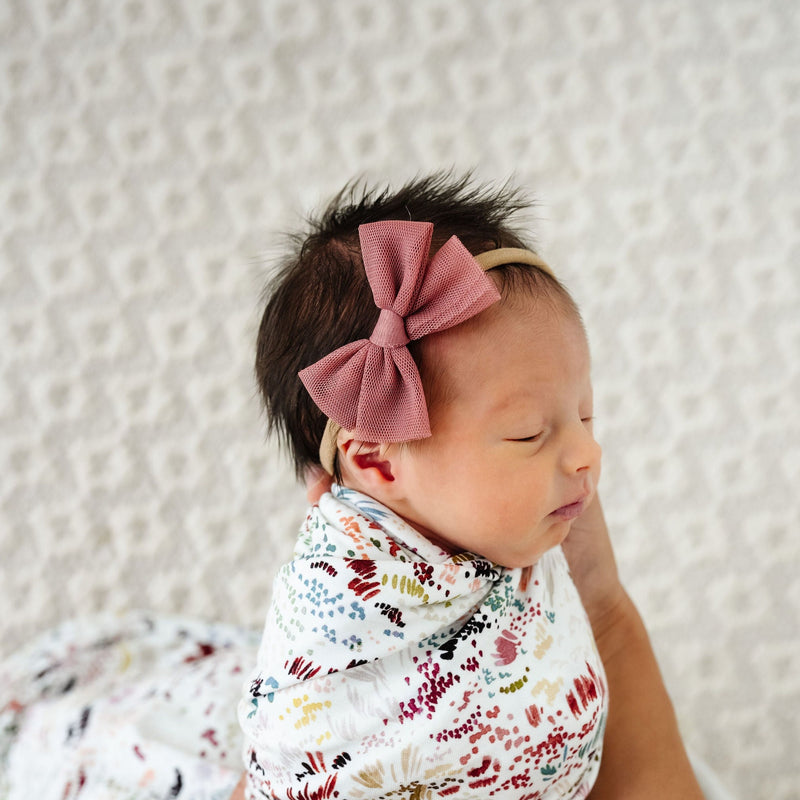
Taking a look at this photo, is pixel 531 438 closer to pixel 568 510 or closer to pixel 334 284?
A: pixel 568 510

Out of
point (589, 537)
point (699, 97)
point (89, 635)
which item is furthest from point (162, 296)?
point (699, 97)

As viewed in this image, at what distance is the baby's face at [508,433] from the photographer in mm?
630

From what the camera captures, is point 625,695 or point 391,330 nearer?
point 391,330

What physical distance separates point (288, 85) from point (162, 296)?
403mm

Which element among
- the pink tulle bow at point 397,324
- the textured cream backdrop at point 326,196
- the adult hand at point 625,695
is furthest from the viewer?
the textured cream backdrop at point 326,196

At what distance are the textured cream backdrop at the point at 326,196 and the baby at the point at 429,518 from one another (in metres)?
0.74

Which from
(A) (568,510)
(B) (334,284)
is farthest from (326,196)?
(A) (568,510)

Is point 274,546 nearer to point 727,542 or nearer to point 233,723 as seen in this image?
point 233,723

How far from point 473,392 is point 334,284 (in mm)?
142

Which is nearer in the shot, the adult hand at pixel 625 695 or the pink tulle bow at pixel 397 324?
the pink tulle bow at pixel 397 324

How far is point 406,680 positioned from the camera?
0.66 m

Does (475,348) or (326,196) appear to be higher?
(326,196)

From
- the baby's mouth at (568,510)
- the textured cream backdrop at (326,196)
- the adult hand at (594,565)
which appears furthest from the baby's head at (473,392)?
the textured cream backdrop at (326,196)

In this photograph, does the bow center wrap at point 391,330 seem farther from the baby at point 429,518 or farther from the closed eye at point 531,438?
the closed eye at point 531,438
